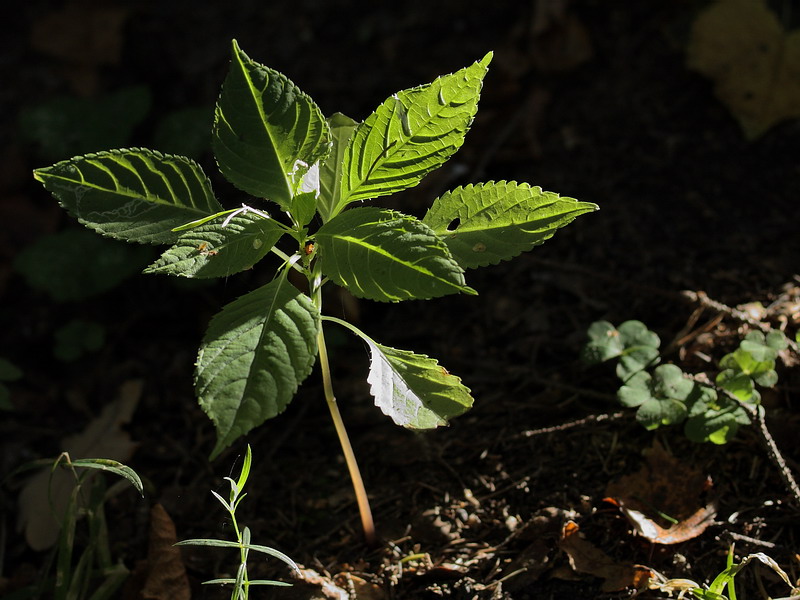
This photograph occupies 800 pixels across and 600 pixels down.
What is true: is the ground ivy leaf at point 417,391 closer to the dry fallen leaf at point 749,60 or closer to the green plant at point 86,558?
the green plant at point 86,558

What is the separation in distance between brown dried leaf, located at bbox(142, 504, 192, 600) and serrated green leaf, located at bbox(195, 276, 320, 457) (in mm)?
662

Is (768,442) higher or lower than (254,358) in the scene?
lower

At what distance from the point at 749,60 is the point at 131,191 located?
233cm

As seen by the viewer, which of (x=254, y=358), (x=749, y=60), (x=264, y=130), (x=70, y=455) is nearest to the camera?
(x=254, y=358)

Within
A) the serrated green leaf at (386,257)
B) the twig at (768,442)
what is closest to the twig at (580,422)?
the twig at (768,442)

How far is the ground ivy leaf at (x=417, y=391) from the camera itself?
138 cm

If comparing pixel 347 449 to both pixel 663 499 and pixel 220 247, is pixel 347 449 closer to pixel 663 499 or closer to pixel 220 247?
pixel 220 247

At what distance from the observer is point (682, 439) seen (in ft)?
6.09

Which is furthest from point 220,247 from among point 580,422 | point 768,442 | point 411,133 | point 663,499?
point 768,442

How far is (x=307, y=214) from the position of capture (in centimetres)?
143

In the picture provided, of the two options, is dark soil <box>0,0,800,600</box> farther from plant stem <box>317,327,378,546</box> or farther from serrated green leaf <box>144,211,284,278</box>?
serrated green leaf <box>144,211,284,278</box>

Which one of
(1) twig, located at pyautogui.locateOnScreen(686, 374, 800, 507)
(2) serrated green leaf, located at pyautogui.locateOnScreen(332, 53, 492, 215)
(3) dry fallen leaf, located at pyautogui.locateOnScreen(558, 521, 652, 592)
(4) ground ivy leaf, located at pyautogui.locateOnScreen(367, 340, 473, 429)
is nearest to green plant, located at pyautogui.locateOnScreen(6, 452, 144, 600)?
(4) ground ivy leaf, located at pyautogui.locateOnScreen(367, 340, 473, 429)

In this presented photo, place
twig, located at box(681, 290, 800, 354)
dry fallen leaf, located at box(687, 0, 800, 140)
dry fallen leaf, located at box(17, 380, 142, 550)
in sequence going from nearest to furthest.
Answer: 1. twig, located at box(681, 290, 800, 354)
2. dry fallen leaf, located at box(17, 380, 142, 550)
3. dry fallen leaf, located at box(687, 0, 800, 140)

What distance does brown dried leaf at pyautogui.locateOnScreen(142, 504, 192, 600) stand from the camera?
1.71 metres
